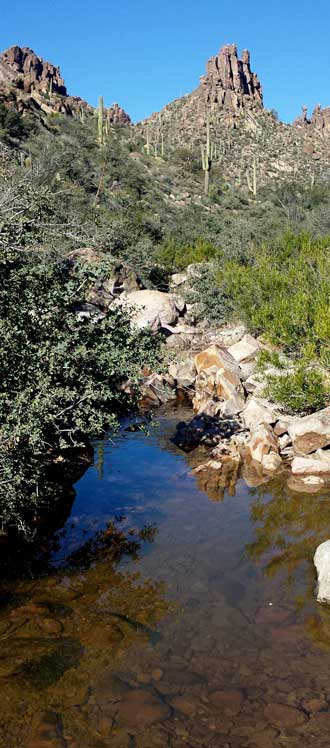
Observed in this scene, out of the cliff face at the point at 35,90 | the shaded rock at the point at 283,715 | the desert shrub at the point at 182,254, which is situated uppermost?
the cliff face at the point at 35,90

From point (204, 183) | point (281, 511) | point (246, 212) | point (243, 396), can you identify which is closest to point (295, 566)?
point (281, 511)

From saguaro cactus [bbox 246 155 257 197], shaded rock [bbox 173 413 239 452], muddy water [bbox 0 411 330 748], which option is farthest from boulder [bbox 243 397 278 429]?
saguaro cactus [bbox 246 155 257 197]

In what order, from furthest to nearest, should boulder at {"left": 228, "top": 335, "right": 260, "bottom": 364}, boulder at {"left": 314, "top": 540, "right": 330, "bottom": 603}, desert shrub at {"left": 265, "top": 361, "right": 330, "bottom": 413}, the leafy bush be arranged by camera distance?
boulder at {"left": 228, "top": 335, "right": 260, "bottom": 364} → desert shrub at {"left": 265, "top": 361, "right": 330, "bottom": 413} → the leafy bush → boulder at {"left": 314, "top": 540, "right": 330, "bottom": 603}

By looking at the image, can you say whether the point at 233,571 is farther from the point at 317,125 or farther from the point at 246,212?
the point at 317,125

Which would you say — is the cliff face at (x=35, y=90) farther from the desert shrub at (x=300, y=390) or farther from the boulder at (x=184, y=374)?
the desert shrub at (x=300, y=390)

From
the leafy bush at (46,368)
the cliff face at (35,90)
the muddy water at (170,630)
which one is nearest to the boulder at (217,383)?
the muddy water at (170,630)

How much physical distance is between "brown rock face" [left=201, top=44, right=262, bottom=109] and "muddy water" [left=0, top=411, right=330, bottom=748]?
89.4 meters

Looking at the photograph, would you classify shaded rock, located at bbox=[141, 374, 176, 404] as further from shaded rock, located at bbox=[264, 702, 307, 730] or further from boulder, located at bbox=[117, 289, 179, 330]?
shaded rock, located at bbox=[264, 702, 307, 730]

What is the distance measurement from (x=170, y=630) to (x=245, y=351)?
11512 millimetres

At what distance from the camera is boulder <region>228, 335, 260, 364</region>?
639 inches

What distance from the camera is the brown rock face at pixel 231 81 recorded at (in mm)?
88000

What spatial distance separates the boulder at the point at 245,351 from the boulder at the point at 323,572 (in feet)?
31.9

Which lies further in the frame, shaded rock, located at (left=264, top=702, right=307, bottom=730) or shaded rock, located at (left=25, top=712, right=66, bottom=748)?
shaded rock, located at (left=264, top=702, right=307, bottom=730)

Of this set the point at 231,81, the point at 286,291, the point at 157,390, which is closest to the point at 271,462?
the point at 157,390
